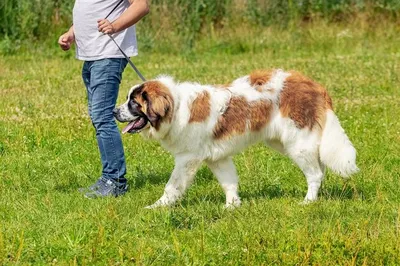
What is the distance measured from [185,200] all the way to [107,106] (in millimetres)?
987

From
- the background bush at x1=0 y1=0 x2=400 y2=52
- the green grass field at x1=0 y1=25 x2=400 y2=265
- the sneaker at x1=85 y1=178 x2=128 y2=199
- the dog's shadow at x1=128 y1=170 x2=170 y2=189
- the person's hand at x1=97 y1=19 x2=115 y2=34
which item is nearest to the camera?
the green grass field at x1=0 y1=25 x2=400 y2=265

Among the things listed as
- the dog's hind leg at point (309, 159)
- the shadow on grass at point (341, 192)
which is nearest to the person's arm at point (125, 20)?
the dog's hind leg at point (309, 159)

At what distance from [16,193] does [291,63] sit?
7755mm

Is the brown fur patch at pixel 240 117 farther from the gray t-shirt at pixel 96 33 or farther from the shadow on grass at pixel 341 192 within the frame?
the gray t-shirt at pixel 96 33

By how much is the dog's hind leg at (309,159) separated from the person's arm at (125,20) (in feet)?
5.18

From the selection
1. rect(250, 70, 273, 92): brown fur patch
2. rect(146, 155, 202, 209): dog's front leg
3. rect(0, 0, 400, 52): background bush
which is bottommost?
rect(0, 0, 400, 52): background bush

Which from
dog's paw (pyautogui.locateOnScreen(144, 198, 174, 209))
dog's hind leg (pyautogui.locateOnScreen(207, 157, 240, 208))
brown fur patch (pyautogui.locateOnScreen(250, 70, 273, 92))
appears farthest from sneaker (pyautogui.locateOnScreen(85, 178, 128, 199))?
brown fur patch (pyautogui.locateOnScreen(250, 70, 273, 92))

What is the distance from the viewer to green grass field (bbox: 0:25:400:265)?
5.67 metres

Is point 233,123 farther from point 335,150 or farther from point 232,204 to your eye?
point 335,150

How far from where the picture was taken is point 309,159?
710cm

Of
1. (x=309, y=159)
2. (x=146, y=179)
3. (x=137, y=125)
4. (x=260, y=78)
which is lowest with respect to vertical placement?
(x=146, y=179)

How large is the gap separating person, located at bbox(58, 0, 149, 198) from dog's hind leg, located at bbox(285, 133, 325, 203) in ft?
4.76

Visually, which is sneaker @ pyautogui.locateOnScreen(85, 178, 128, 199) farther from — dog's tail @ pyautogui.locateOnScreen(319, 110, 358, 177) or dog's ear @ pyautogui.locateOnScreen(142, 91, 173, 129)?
dog's tail @ pyautogui.locateOnScreen(319, 110, 358, 177)

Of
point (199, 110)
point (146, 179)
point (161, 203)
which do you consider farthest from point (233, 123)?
point (146, 179)
